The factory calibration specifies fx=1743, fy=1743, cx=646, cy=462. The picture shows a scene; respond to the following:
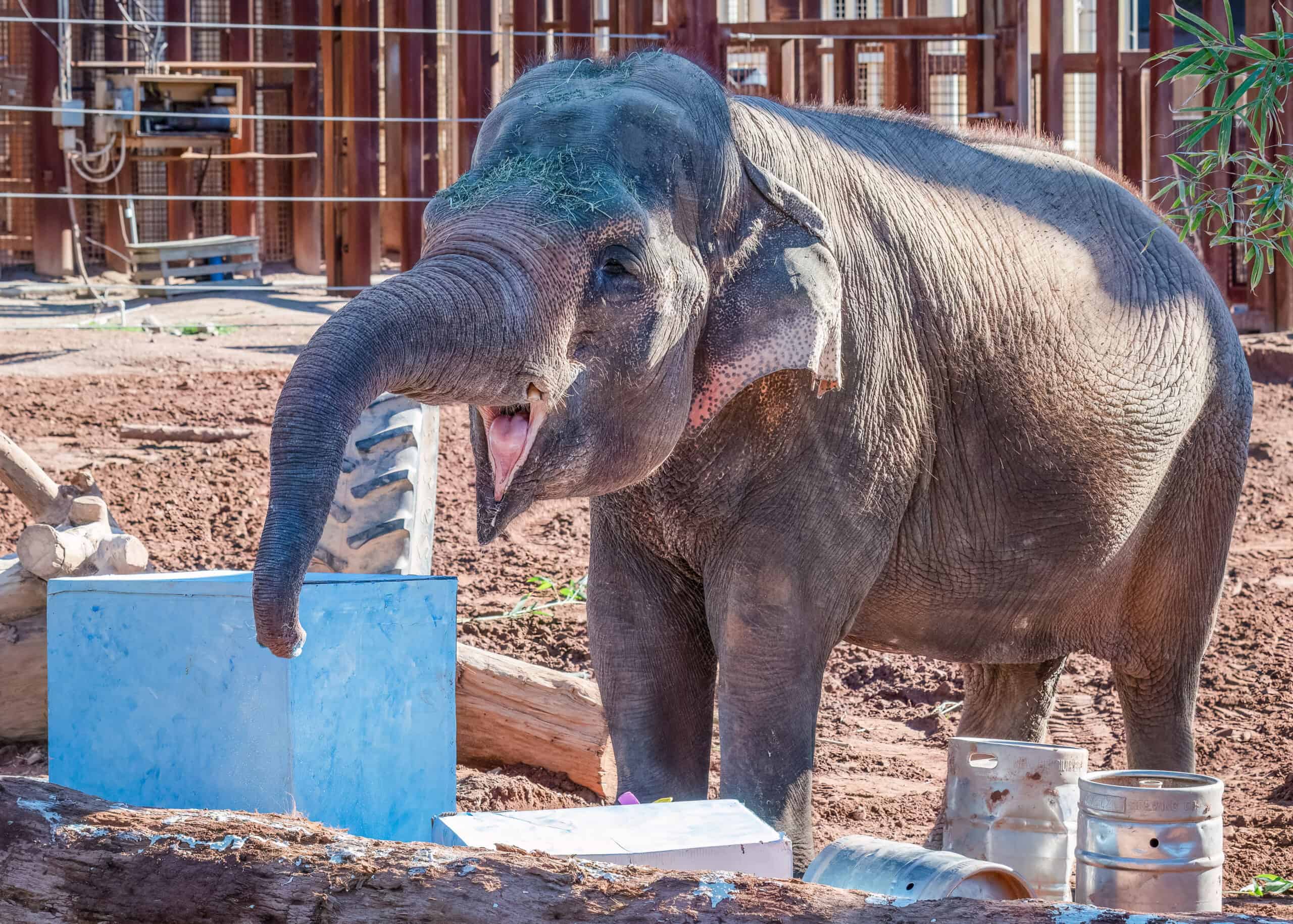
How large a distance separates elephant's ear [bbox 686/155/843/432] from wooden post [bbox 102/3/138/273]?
1556cm

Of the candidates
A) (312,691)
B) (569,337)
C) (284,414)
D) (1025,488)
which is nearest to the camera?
(284,414)

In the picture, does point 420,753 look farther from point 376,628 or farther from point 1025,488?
point 1025,488

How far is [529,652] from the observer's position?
6.57 meters

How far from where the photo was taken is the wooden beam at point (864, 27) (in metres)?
12.2

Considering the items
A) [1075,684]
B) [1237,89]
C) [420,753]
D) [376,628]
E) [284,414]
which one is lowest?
[1075,684]

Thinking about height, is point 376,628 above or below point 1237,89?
below

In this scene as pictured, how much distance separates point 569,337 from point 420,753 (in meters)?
1.06

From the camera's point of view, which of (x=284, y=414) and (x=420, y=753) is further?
(x=420, y=753)

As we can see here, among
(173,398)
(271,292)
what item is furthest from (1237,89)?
(271,292)

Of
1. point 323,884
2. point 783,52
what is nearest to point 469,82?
point 783,52

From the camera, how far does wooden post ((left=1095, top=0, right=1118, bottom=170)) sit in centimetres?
1230

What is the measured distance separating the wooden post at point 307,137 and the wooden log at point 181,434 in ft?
29.6

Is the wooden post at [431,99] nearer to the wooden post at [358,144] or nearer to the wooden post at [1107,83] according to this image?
the wooden post at [358,144]

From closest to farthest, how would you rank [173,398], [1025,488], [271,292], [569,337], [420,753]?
[569,337]
[420,753]
[1025,488]
[173,398]
[271,292]
